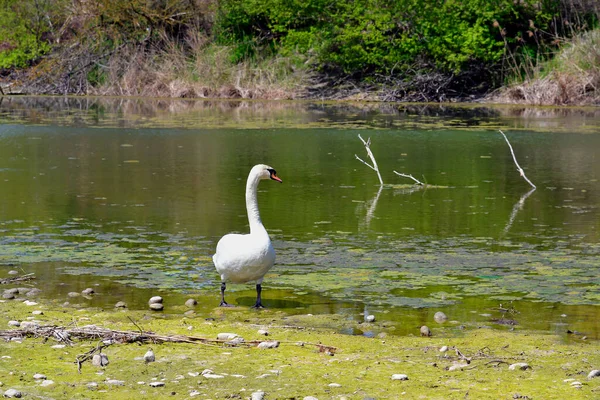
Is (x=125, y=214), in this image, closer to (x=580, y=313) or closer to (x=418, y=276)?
(x=418, y=276)

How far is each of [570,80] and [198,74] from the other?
44.6 ft

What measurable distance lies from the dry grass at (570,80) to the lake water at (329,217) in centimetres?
748

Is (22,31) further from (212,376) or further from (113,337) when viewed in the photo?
(212,376)

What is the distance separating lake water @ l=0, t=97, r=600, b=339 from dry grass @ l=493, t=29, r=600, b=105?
748cm

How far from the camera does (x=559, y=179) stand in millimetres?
14820

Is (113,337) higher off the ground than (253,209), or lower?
lower

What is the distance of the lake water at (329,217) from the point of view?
777 centimetres

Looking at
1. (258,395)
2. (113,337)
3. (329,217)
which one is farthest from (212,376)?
(329,217)

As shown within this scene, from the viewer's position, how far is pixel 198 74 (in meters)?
36.0

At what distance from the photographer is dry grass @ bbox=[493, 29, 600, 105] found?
101 feet

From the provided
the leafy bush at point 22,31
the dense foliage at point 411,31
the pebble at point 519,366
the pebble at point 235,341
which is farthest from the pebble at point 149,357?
the leafy bush at point 22,31

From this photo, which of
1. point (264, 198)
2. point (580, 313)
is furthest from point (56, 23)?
point (580, 313)

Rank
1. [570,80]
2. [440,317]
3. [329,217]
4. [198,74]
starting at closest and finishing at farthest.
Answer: [440,317]
[329,217]
[570,80]
[198,74]

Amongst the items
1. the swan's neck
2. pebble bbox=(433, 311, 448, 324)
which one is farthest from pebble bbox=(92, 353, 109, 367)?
pebble bbox=(433, 311, 448, 324)
